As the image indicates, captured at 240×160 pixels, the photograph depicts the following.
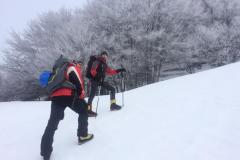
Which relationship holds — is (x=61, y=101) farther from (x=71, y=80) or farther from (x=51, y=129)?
(x=51, y=129)

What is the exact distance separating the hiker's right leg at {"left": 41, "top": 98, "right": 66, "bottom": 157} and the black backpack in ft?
0.84

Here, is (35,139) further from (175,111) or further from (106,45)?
(106,45)

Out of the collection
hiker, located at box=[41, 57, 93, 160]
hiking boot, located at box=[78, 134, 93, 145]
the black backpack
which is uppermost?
the black backpack

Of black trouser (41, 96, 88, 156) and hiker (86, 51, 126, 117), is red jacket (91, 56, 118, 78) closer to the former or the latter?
hiker (86, 51, 126, 117)

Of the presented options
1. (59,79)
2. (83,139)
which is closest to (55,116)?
(59,79)

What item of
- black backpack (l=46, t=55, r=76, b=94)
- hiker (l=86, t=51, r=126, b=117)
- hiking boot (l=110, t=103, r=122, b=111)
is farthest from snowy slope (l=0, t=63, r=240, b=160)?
black backpack (l=46, t=55, r=76, b=94)

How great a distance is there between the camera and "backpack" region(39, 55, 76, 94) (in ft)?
16.3

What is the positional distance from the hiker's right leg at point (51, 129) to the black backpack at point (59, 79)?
257 millimetres

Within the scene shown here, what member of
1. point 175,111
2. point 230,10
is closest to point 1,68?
point 230,10

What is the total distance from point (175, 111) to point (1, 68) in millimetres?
28638

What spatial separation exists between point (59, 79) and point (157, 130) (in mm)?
2249

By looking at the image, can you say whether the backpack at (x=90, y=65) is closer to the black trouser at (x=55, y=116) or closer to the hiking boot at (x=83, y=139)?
the black trouser at (x=55, y=116)

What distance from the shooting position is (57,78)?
4984 mm

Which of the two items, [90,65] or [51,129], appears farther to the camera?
[90,65]
